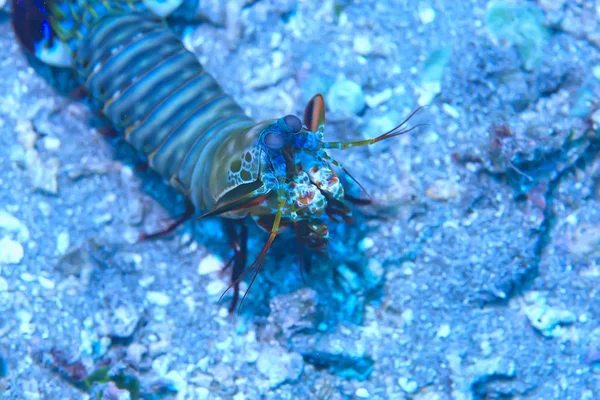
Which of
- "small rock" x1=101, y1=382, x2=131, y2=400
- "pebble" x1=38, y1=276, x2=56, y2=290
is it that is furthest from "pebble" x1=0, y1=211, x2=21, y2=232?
"small rock" x1=101, y1=382, x2=131, y2=400

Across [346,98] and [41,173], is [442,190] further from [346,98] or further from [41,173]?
[41,173]

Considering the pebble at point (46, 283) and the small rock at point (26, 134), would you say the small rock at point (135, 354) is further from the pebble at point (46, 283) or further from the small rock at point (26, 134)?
the small rock at point (26, 134)

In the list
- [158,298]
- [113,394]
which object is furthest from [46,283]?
[113,394]

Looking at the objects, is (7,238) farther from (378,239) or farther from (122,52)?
(378,239)

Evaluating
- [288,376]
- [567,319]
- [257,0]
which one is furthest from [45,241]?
[567,319]

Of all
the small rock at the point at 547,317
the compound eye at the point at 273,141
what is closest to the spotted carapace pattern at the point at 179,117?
the compound eye at the point at 273,141
